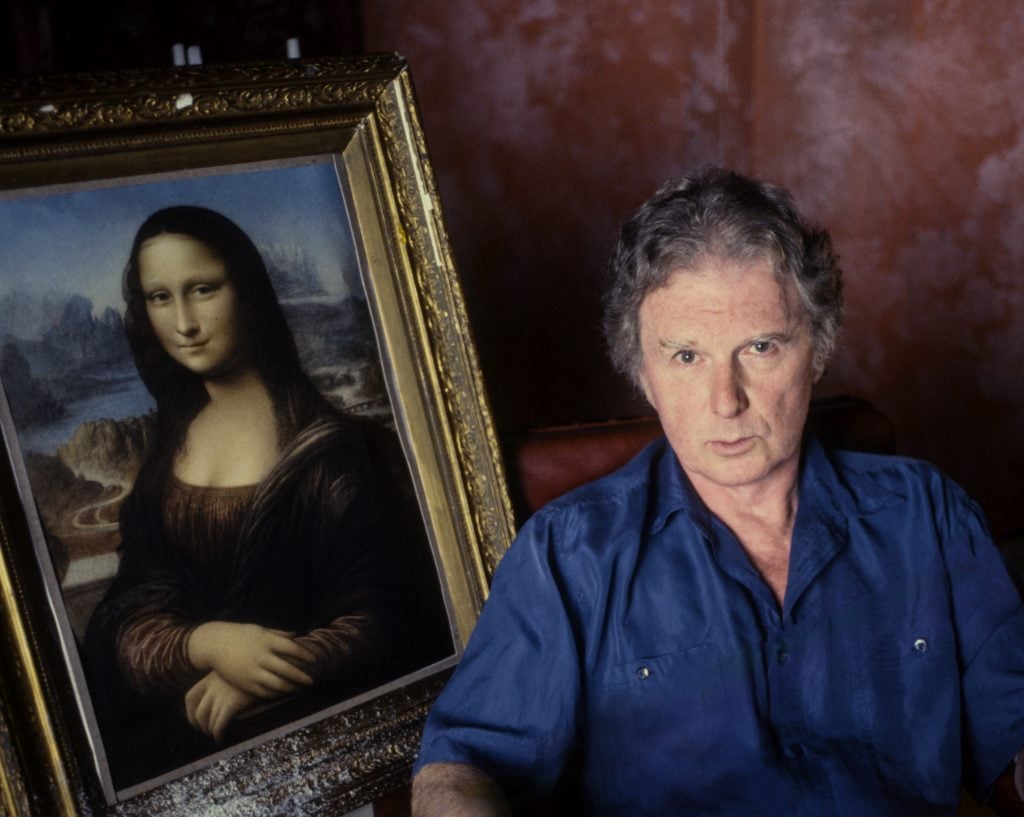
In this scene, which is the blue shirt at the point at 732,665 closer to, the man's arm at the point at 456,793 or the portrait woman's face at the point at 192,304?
the man's arm at the point at 456,793

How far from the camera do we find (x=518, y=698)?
1.50 m

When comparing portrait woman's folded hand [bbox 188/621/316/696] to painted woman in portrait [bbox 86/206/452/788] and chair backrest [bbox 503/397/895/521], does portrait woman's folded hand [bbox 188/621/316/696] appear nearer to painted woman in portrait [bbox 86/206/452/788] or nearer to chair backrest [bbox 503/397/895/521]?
painted woman in portrait [bbox 86/206/452/788]

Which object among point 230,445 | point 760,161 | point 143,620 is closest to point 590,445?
point 230,445

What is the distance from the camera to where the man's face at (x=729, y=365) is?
1.51 meters

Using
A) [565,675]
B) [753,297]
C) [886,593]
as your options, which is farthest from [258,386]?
[886,593]

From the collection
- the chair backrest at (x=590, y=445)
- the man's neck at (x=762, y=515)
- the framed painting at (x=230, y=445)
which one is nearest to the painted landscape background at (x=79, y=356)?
the framed painting at (x=230, y=445)

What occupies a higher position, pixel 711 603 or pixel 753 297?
pixel 753 297

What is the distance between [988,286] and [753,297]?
1.16 meters

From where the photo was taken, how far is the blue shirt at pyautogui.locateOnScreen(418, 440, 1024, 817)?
152 centimetres

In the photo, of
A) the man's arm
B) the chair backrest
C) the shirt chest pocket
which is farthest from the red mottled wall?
the man's arm

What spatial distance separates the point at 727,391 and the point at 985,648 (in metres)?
0.53

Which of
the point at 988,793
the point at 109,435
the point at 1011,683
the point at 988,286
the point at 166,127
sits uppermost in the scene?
the point at 166,127

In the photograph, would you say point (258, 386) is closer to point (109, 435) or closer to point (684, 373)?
point (109, 435)

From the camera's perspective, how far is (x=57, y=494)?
1.42m
